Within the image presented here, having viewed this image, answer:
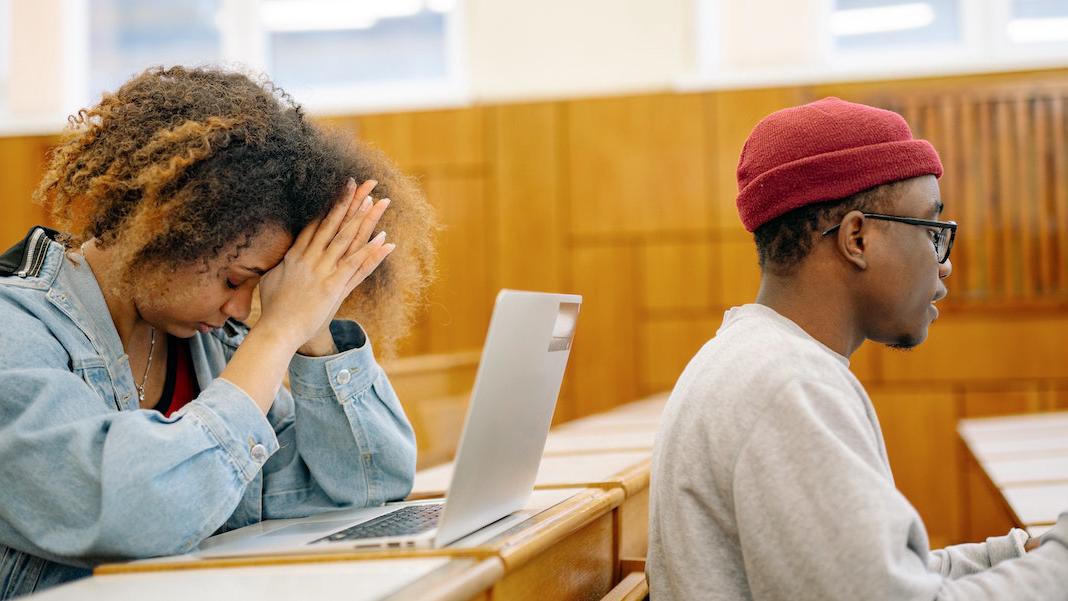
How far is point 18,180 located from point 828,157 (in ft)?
18.3

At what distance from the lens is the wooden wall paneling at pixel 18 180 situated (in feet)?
19.1

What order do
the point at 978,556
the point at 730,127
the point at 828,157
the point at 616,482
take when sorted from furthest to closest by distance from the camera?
the point at 730,127 < the point at 616,482 < the point at 978,556 < the point at 828,157

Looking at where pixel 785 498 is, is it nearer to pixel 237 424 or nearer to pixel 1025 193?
pixel 237 424

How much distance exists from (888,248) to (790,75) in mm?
4138

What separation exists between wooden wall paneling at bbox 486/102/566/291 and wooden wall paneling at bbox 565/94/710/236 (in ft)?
0.30

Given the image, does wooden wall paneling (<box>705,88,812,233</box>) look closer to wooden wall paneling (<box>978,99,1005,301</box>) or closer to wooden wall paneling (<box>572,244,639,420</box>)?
wooden wall paneling (<box>572,244,639,420</box>)

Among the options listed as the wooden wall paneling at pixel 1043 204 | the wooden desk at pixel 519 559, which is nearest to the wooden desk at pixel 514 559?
the wooden desk at pixel 519 559

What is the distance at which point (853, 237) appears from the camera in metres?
1.27

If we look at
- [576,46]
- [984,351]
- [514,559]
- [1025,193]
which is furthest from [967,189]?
[514,559]

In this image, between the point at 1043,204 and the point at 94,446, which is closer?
the point at 94,446

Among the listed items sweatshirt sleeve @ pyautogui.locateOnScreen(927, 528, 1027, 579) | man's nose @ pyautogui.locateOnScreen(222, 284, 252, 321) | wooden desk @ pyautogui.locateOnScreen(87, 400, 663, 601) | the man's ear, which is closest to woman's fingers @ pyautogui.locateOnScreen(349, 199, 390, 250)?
man's nose @ pyautogui.locateOnScreen(222, 284, 252, 321)

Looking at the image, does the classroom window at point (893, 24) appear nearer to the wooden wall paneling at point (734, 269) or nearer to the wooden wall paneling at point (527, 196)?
the wooden wall paneling at point (734, 269)

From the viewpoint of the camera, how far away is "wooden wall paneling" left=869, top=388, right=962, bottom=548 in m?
4.79

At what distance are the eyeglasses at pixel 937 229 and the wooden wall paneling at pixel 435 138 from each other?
167 inches
